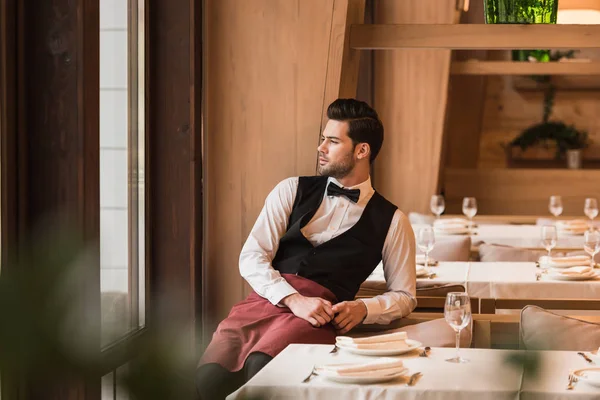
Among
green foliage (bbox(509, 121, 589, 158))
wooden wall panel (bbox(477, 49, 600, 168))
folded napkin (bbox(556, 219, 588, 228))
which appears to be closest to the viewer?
folded napkin (bbox(556, 219, 588, 228))

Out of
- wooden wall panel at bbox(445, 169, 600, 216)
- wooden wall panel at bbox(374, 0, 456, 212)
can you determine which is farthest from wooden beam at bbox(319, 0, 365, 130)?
wooden wall panel at bbox(445, 169, 600, 216)

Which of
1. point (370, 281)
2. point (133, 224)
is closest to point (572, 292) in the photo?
point (370, 281)

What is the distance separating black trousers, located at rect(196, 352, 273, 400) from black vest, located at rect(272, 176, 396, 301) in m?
0.41

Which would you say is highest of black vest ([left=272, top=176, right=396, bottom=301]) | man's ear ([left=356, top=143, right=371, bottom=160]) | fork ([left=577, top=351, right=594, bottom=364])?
man's ear ([left=356, top=143, right=371, bottom=160])

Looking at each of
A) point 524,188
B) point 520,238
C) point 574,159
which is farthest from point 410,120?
point 574,159

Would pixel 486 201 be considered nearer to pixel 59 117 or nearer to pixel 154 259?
pixel 154 259

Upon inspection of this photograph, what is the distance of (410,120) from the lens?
25.5 feet

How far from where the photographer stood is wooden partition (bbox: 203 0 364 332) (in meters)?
4.04

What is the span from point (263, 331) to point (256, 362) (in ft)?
0.59

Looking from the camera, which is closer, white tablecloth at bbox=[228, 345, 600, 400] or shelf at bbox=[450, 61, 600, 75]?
white tablecloth at bbox=[228, 345, 600, 400]

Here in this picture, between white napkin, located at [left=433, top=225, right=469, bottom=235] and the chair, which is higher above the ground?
the chair

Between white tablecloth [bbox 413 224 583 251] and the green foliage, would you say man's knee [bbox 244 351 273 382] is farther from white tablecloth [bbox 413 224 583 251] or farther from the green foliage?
the green foliage

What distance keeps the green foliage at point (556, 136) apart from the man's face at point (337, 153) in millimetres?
7039

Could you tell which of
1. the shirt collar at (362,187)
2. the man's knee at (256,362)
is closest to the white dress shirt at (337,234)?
the shirt collar at (362,187)
